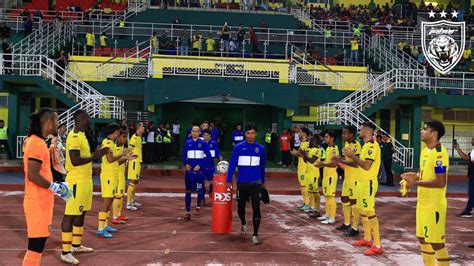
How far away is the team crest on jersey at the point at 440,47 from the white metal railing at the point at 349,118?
6.18 metres

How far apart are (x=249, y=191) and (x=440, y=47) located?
24.8 meters

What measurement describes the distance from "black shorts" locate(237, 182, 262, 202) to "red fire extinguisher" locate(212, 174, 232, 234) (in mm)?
632

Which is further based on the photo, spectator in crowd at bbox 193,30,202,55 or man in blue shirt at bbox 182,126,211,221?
spectator in crowd at bbox 193,30,202,55

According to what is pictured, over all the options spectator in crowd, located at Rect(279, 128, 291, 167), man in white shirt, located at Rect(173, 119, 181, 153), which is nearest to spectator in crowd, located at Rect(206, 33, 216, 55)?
man in white shirt, located at Rect(173, 119, 181, 153)

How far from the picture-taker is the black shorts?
10.9 metres

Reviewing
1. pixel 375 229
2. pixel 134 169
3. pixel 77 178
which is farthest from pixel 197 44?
pixel 77 178

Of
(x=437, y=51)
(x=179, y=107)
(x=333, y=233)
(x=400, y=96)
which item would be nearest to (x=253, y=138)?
(x=333, y=233)

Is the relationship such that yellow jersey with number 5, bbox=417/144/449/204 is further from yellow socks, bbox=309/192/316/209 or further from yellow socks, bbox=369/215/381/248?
yellow socks, bbox=309/192/316/209

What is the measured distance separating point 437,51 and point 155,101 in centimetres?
1653

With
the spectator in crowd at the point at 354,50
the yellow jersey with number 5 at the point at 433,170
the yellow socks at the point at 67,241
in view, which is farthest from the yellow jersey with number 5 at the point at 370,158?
the spectator in crowd at the point at 354,50

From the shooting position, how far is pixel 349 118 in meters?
24.8

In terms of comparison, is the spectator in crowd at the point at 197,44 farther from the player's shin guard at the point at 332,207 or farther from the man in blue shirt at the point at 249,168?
the man in blue shirt at the point at 249,168

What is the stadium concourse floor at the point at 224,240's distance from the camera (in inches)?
370

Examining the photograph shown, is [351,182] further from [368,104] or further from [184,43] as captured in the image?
[184,43]
